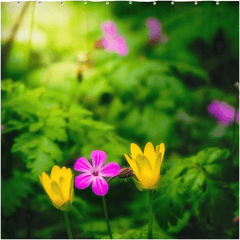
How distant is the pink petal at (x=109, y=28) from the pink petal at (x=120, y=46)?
0.03m

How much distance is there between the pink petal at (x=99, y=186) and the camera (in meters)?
0.69

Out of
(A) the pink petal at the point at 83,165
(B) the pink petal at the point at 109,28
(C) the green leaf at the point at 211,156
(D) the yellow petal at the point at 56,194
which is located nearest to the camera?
(D) the yellow petal at the point at 56,194

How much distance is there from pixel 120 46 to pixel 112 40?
5 centimetres

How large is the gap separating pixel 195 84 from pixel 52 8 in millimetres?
740

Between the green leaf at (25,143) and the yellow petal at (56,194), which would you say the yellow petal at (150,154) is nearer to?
the yellow petal at (56,194)

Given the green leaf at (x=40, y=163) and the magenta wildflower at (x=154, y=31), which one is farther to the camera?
the magenta wildflower at (x=154, y=31)

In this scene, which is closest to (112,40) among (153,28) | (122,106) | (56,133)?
(153,28)

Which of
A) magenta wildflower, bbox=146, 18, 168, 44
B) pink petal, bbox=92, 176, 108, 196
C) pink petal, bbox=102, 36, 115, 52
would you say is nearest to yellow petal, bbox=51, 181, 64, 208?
pink petal, bbox=92, 176, 108, 196

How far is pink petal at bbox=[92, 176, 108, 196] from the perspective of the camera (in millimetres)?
686

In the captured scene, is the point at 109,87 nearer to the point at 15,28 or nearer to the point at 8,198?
the point at 15,28

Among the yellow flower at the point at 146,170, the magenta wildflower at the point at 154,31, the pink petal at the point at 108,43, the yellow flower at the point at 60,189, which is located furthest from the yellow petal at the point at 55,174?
the magenta wildflower at the point at 154,31

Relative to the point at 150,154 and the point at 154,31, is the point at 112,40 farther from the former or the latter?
the point at 150,154

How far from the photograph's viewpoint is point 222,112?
1057 mm

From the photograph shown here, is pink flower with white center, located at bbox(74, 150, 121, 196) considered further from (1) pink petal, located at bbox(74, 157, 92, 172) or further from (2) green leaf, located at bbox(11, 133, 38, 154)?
(2) green leaf, located at bbox(11, 133, 38, 154)
